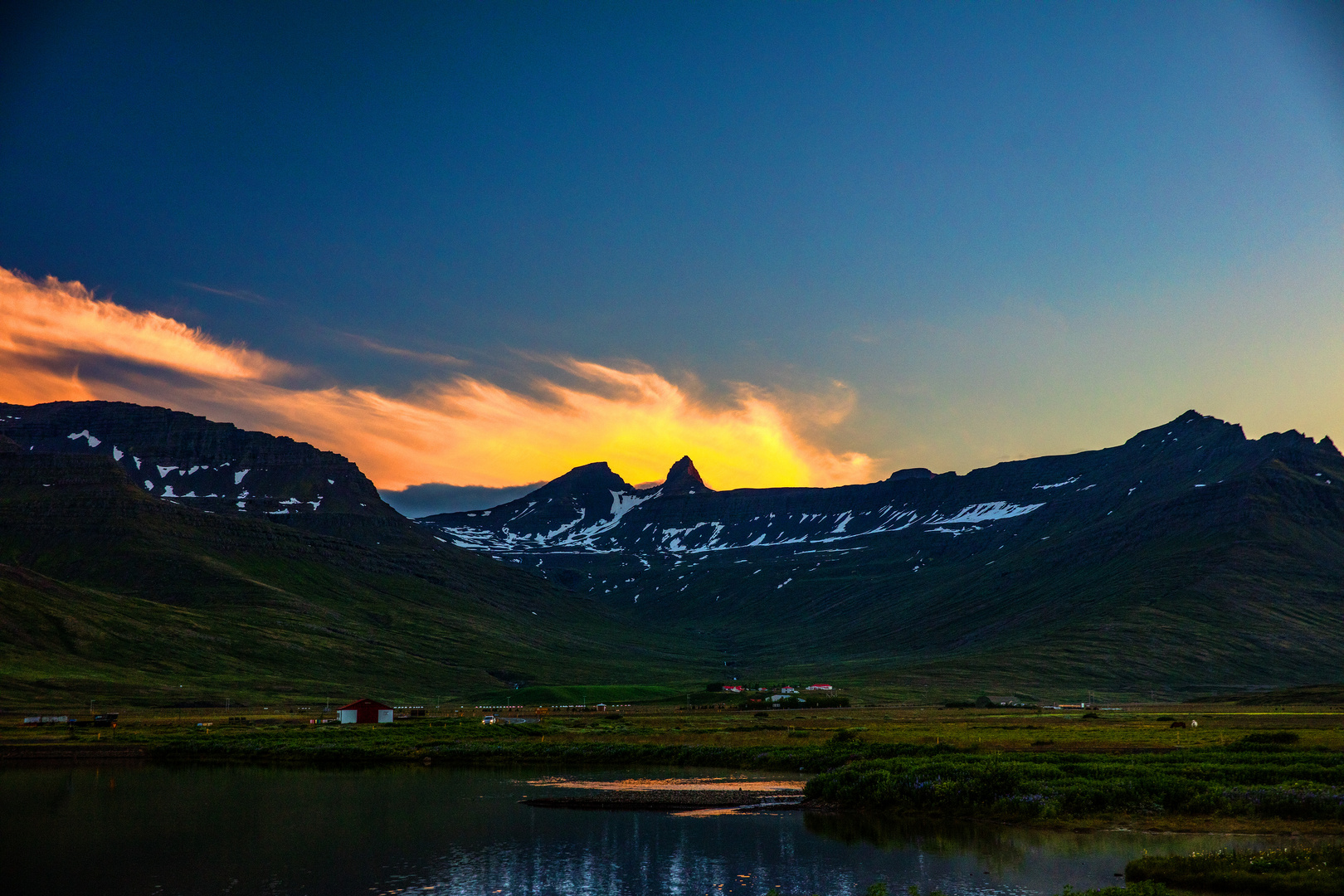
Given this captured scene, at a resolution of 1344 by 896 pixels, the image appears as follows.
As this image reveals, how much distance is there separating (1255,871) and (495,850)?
96.3 ft

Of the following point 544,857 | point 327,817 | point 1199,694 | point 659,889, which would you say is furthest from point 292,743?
point 1199,694

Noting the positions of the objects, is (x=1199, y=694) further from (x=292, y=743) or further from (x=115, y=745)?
(x=115, y=745)

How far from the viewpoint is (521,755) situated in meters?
85.2

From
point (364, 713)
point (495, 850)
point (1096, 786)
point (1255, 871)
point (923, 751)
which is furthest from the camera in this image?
point (364, 713)

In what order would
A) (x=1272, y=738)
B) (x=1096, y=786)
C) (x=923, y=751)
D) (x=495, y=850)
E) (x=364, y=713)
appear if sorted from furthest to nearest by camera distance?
(x=364, y=713)
(x=1272, y=738)
(x=923, y=751)
(x=1096, y=786)
(x=495, y=850)

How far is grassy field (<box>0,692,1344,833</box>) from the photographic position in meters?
48.2

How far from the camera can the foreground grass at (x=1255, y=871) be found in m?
31.0

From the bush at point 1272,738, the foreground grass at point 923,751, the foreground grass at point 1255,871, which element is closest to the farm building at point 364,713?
the foreground grass at point 923,751

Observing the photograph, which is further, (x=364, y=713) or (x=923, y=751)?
(x=364, y=713)

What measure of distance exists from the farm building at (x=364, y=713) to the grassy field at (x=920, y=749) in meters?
3.11

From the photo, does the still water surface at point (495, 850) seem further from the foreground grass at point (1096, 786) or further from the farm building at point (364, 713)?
the farm building at point (364, 713)

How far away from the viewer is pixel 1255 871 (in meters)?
32.9

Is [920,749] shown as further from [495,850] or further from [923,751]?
[495,850]

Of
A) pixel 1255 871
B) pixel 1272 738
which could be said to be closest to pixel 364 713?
pixel 1272 738
